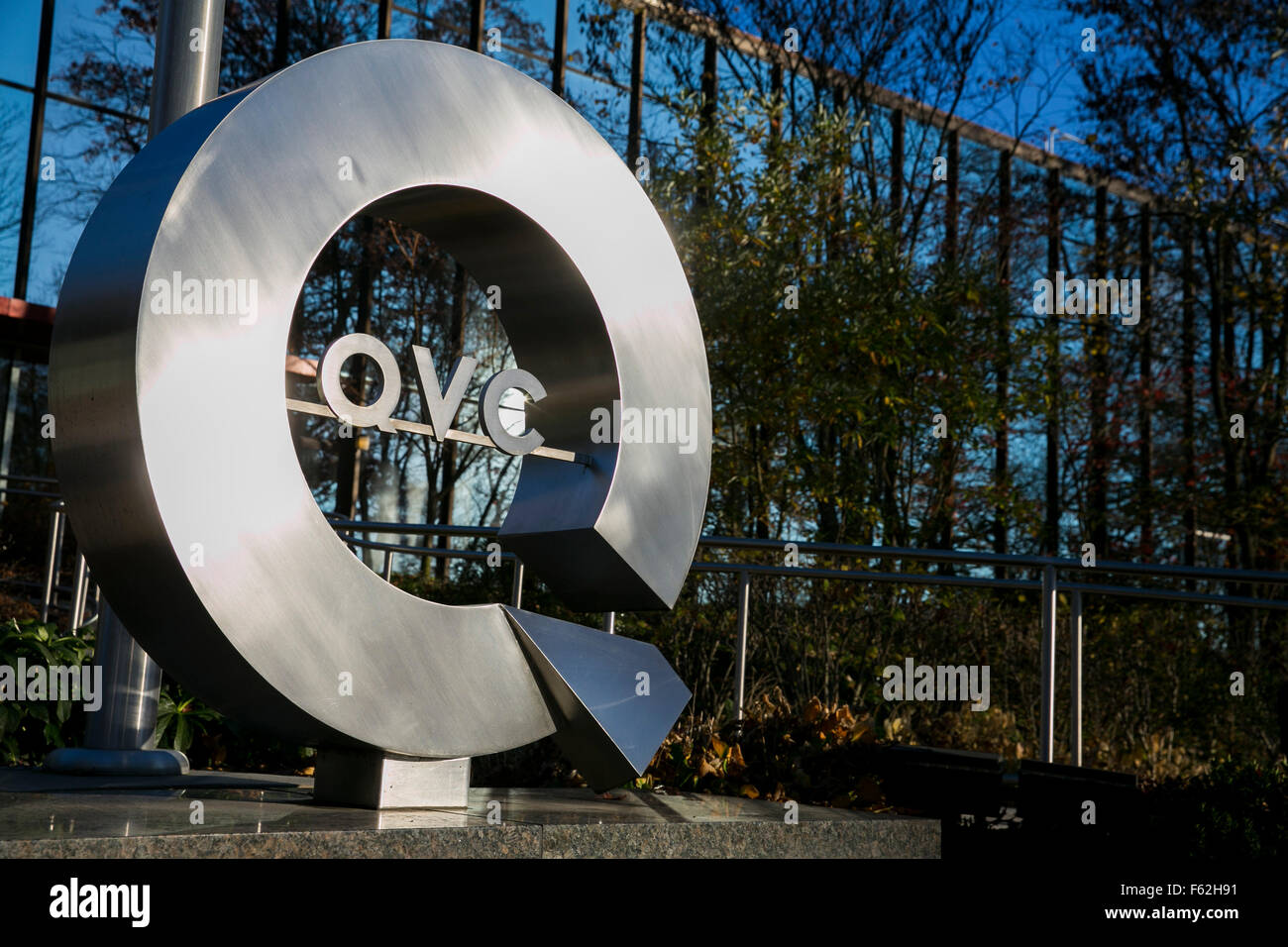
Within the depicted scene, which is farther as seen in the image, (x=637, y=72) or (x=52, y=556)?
(x=637, y=72)

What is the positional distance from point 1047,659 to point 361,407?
147 inches

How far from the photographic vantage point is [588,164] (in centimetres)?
448

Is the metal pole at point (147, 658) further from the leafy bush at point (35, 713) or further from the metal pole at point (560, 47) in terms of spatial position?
the metal pole at point (560, 47)

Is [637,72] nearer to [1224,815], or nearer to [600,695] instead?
[1224,815]

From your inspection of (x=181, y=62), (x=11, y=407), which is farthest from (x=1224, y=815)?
(x=11, y=407)

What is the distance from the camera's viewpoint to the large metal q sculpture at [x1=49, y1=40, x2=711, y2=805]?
3.12 meters

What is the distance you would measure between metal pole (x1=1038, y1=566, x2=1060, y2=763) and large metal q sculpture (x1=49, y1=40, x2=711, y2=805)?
2075mm

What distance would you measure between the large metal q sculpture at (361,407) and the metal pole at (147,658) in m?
1.33

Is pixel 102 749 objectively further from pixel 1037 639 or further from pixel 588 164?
pixel 1037 639

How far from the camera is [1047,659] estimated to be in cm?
582

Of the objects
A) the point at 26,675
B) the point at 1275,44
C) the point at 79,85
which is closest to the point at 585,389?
the point at 26,675

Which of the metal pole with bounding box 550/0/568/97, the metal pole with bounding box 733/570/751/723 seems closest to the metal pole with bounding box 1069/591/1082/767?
the metal pole with bounding box 733/570/751/723
